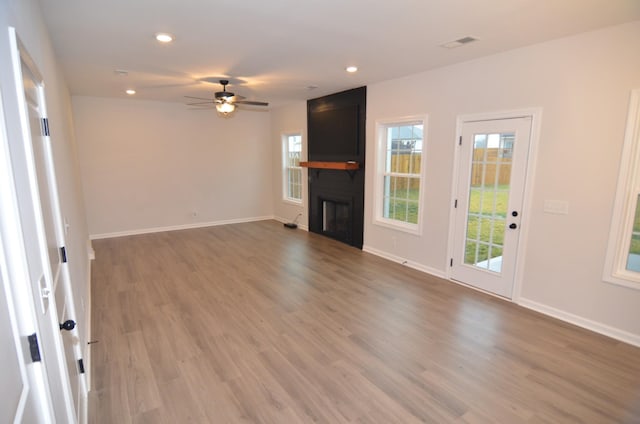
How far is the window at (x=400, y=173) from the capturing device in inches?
191

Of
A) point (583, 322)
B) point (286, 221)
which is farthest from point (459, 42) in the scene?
point (286, 221)

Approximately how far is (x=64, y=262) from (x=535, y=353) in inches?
144

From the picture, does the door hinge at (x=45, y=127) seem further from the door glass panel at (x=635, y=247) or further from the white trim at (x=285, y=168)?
the white trim at (x=285, y=168)

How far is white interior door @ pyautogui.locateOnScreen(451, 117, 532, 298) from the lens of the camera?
3660mm

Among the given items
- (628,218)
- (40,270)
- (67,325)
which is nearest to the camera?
(40,270)

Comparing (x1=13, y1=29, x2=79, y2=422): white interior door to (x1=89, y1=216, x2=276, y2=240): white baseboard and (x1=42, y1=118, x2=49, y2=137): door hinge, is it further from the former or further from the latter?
(x1=89, y1=216, x2=276, y2=240): white baseboard

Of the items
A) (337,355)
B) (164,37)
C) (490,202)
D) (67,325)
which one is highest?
(164,37)

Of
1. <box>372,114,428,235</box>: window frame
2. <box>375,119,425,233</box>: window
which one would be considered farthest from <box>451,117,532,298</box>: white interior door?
<box>375,119,425,233</box>: window

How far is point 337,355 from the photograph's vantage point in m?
2.80

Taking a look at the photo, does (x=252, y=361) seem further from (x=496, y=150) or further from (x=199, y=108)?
(x=199, y=108)

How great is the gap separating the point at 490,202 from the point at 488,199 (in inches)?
1.7

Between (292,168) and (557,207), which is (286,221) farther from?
(557,207)

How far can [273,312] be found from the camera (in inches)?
140

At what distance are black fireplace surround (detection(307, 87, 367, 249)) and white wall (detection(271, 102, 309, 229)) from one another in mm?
A: 218
